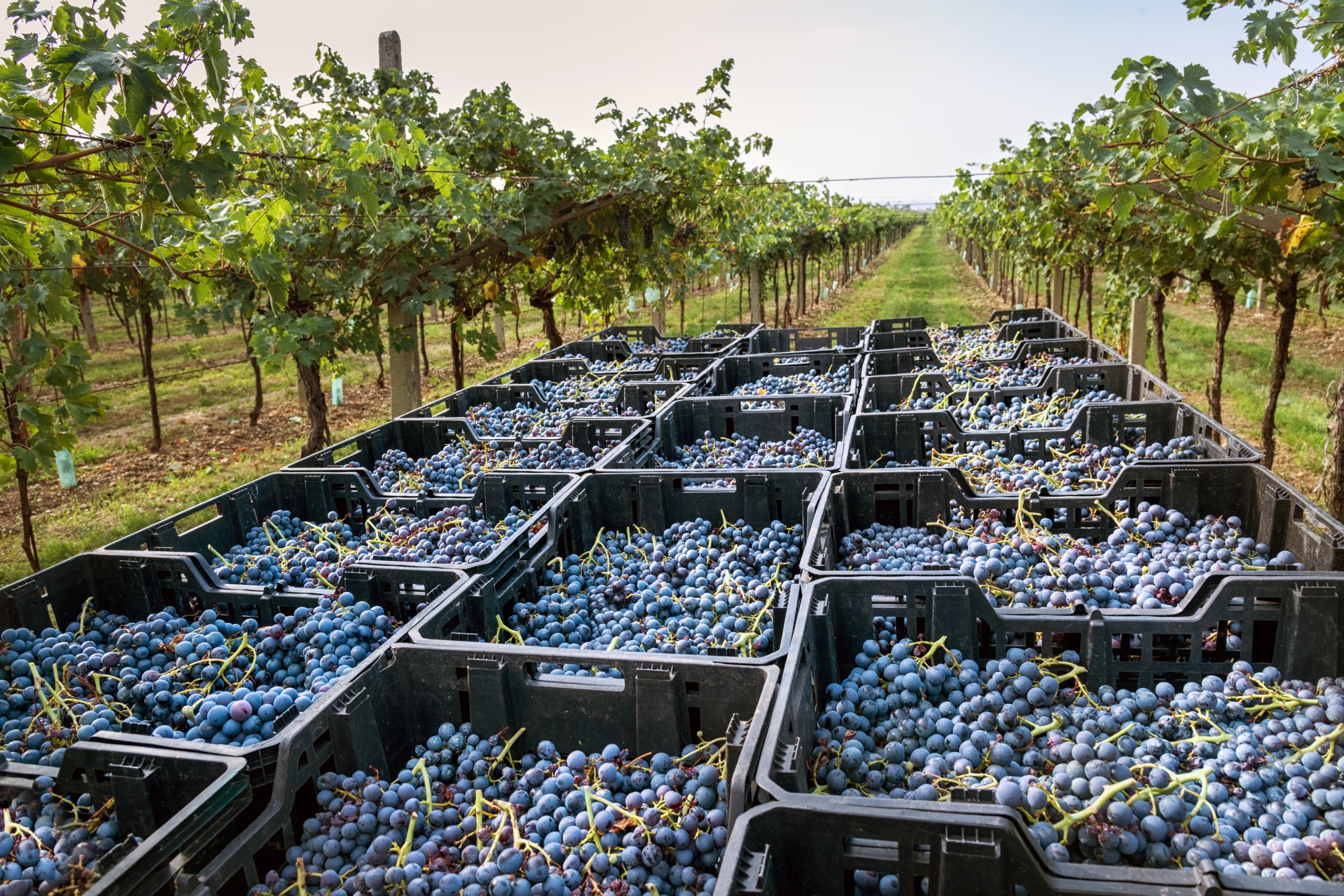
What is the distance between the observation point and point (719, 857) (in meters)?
1.66

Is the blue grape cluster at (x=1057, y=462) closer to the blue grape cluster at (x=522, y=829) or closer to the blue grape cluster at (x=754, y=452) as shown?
the blue grape cluster at (x=754, y=452)

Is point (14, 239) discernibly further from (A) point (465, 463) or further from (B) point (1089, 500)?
(B) point (1089, 500)

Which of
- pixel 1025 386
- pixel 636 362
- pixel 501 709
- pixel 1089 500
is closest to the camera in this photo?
pixel 501 709

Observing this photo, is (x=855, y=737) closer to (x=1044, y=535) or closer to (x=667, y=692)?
(x=667, y=692)

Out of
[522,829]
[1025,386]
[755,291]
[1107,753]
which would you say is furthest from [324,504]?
[755,291]

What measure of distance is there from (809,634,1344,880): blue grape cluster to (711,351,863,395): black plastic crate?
396 cm

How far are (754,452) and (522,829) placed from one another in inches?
112

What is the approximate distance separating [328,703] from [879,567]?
183 cm

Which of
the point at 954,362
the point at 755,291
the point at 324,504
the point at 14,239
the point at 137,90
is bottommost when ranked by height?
the point at 324,504

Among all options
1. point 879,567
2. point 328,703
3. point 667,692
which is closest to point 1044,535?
point 879,567

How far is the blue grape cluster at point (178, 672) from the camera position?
2.13 meters

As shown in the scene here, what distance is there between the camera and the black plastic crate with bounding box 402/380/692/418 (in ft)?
17.1

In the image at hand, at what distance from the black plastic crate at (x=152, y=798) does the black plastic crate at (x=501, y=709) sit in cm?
13

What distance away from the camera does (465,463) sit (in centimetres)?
445
